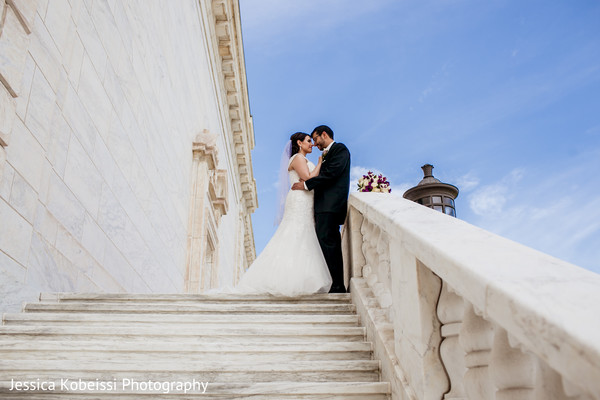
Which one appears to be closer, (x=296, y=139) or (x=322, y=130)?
(x=322, y=130)

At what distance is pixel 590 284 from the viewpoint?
1524 millimetres

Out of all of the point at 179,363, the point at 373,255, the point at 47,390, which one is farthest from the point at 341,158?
the point at 47,390

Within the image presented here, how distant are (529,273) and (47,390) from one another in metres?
2.50

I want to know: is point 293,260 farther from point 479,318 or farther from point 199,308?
point 479,318

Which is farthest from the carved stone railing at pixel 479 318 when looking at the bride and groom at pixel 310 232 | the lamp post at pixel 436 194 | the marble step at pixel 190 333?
the lamp post at pixel 436 194

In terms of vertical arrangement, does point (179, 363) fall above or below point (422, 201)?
below

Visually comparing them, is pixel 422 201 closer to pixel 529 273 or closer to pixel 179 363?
pixel 179 363

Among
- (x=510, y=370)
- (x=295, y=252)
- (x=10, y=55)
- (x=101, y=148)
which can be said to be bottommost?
(x=510, y=370)

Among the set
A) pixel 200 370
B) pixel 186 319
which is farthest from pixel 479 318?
pixel 186 319

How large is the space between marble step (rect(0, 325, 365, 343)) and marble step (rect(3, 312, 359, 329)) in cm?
17

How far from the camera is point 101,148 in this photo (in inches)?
239

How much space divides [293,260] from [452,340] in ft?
10.9

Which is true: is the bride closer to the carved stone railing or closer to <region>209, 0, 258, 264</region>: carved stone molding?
the carved stone railing

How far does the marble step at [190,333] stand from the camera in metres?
3.63
